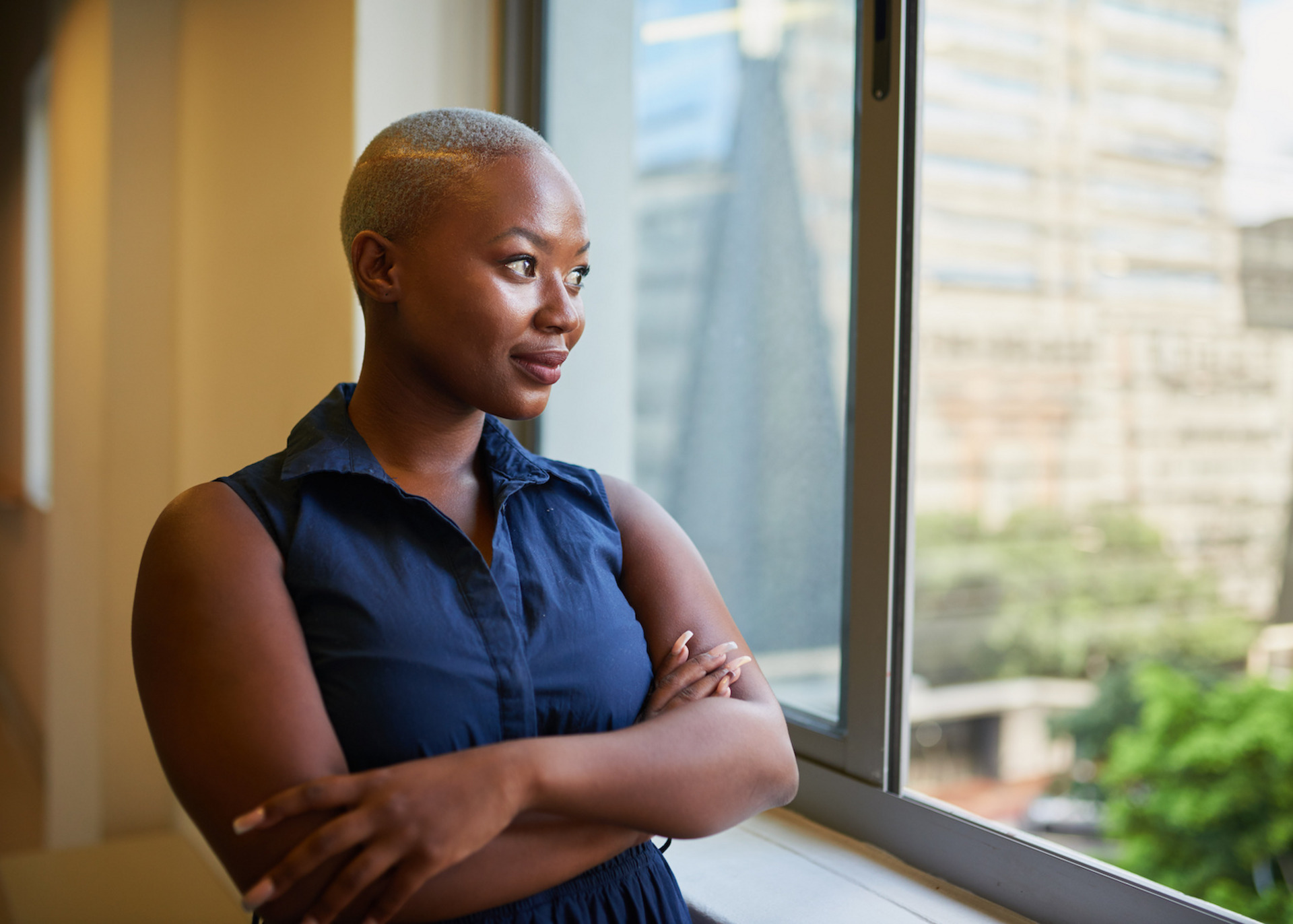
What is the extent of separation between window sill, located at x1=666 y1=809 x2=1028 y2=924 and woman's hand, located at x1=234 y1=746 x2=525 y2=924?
0.53 metres

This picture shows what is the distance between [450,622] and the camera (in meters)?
0.86

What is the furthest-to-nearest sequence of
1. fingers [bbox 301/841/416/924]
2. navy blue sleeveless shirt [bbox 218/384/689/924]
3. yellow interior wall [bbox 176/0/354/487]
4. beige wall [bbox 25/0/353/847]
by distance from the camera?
beige wall [bbox 25/0/353/847] → yellow interior wall [bbox 176/0/354/487] → navy blue sleeveless shirt [bbox 218/384/689/924] → fingers [bbox 301/841/416/924]

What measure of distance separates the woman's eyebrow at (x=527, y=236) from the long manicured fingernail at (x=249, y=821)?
51 centimetres

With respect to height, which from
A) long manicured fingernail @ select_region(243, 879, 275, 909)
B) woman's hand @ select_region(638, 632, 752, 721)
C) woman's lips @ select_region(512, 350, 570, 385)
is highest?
woman's lips @ select_region(512, 350, 570, 385)

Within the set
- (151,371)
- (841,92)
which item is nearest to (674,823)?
(841,92)

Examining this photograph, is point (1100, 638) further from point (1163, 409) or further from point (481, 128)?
point (481, 128)

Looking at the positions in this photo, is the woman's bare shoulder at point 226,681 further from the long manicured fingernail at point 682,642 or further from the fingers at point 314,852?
the long manicured fingernail at point 682,642

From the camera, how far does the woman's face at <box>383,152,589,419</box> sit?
890 mm

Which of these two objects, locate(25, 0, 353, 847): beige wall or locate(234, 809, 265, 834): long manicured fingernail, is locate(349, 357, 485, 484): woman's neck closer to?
locate(234, 809, 265, 834): long manicured fingernail

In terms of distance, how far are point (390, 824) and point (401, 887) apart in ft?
0.16

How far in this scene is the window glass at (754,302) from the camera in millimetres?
1566

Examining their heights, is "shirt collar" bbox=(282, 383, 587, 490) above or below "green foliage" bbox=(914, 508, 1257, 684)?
above

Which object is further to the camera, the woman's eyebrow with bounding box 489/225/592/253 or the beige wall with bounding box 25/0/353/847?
the beige wall with bounding box 25/0/353/847

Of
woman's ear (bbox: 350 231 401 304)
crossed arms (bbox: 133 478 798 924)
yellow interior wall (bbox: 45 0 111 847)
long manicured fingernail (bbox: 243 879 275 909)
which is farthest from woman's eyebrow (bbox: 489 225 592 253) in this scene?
yellow interior wall (bbox: 45 0 111 847)
